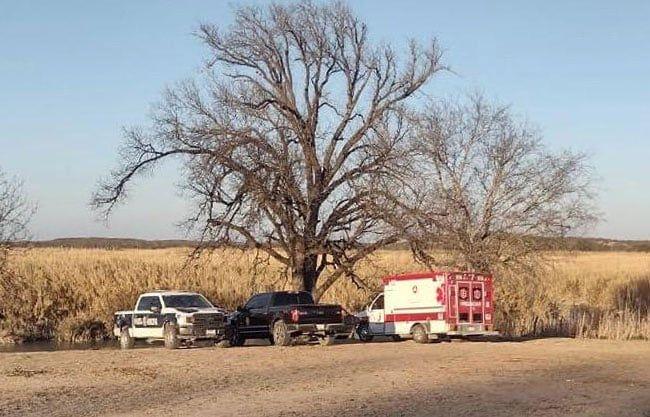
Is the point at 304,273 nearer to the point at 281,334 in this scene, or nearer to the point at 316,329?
the point at 281,334

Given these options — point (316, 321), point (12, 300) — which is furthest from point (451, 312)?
point (12, 300)

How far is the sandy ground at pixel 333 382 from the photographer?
1452cm

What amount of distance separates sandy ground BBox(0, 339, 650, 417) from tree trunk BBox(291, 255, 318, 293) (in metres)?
8.81

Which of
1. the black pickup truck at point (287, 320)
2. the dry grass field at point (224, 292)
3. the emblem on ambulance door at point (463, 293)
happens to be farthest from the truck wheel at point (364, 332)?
the dry grass field at point (224, 292)

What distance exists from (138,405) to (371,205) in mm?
19290

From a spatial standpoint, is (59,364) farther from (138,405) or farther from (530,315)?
(530,315)

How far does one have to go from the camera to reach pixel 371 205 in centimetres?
3331

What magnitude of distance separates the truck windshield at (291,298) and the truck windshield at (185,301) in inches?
84.6

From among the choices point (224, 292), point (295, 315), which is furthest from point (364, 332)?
point (224, 292)

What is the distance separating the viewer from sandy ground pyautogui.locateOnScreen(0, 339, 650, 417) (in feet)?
47.6

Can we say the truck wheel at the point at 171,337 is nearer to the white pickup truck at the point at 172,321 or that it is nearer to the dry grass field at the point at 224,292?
the white pickup truck at the point at 172,321

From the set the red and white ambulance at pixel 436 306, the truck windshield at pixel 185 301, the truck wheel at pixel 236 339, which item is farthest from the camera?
the truck wheel at pixel 236 339

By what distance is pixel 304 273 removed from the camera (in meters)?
35.1

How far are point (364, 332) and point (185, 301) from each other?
651cm
